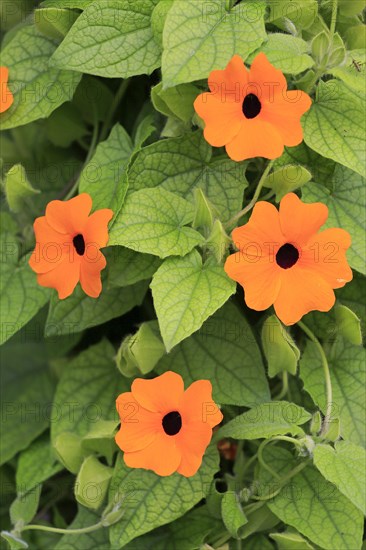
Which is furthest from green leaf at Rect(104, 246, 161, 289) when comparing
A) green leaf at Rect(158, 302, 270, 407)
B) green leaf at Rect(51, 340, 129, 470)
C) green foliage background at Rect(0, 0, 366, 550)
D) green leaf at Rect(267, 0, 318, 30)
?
green leaf at Rect(267, 0, 318, 30)

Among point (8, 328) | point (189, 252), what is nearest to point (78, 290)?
point (8, 328)

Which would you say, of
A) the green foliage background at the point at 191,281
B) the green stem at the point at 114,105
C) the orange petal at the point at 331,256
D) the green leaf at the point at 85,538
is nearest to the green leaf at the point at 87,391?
the green foliage background at the point at 191,281

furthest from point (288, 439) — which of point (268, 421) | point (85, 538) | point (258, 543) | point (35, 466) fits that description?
point (35, 466)

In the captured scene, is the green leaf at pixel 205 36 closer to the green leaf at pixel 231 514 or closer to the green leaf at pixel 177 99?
the green leaf at pixel 177 99

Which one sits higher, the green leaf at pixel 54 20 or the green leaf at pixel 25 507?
the green leaf at pixel 54 20

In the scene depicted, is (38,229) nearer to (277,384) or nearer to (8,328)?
(8,328)

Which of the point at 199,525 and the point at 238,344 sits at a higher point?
the point at 238,344

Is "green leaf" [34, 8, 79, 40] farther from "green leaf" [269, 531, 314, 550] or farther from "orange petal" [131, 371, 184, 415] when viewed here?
"green leaf" [269, 531, 314, 550]
